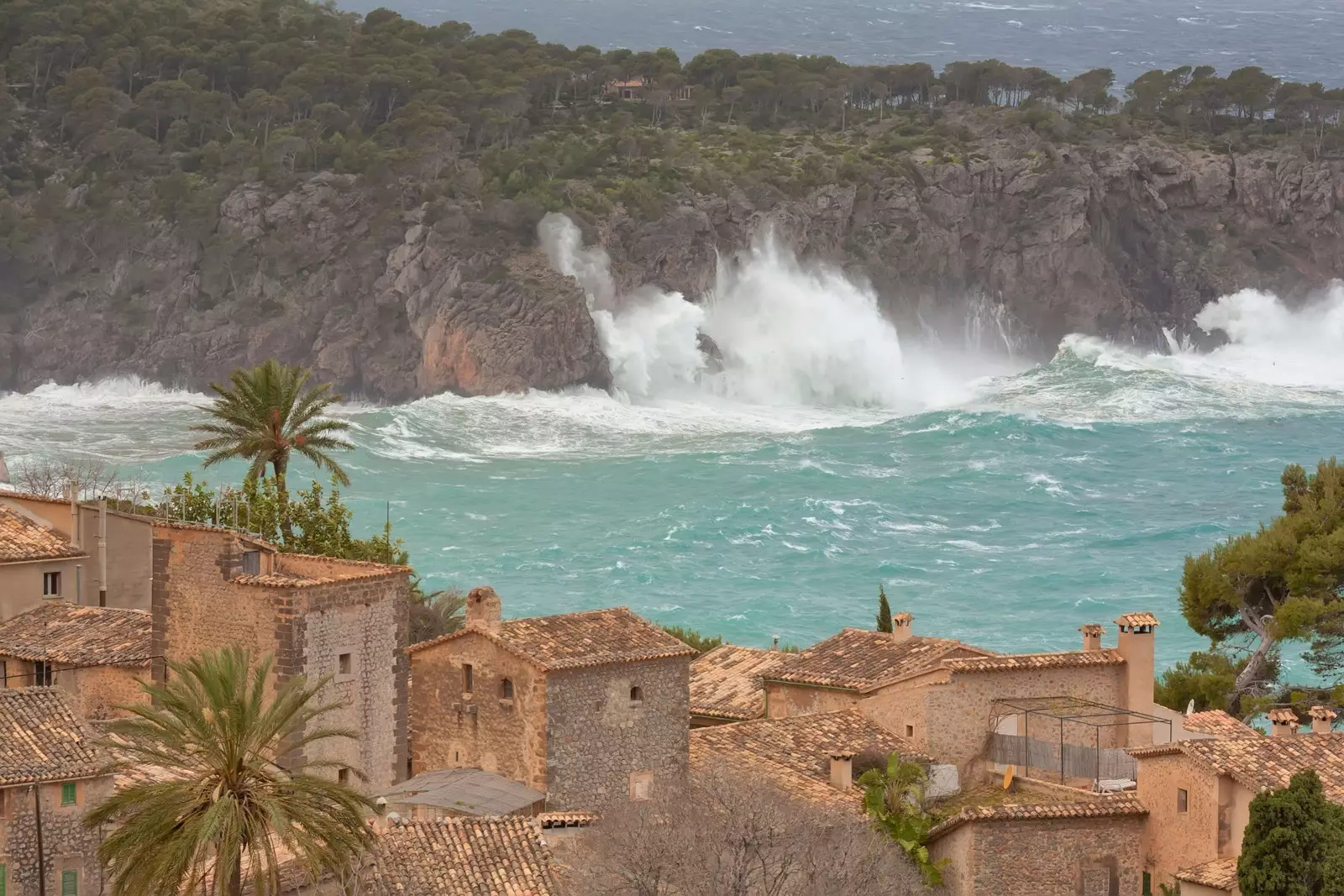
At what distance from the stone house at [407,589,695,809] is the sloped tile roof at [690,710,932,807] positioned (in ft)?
3.62

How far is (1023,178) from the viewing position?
506 ft

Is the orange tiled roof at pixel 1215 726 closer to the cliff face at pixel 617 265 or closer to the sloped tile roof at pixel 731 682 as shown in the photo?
the sloped tile roof at pixel 731 682

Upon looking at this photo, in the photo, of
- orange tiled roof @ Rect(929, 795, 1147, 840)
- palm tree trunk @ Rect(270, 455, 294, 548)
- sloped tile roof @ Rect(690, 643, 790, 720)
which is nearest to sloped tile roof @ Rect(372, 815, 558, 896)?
orange tiled roof @ Rect(929, 795, 1147, 840)

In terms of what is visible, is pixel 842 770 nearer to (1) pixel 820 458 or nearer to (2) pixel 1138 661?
(2) pixel 1138 661

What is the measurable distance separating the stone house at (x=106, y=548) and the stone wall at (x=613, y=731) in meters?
10.0

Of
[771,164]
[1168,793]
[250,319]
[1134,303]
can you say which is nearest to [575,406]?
[250,319]

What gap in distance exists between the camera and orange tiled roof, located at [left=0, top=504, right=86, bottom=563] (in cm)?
4062

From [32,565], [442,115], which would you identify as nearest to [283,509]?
[32,565]

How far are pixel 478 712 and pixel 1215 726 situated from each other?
1006 centimetres

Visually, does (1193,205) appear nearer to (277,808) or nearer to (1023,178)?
(1023,178)

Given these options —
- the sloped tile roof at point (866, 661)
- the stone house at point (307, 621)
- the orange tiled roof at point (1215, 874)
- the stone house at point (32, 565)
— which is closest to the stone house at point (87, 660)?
the stone house at point (307, 621)

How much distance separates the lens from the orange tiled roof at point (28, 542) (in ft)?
133

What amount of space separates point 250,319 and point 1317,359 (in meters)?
63.2

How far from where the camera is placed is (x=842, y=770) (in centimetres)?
3631
